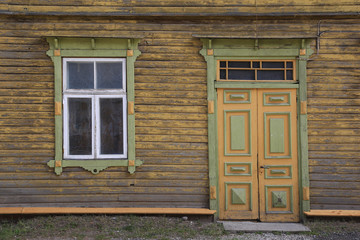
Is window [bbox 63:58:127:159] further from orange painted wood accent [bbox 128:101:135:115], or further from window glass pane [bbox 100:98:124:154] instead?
orange painted wood accent [bbox 128:101:135:115]

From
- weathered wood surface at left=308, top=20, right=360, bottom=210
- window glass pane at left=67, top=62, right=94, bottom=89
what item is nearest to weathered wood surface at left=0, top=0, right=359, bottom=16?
weathered wood surface at left=308, top=20, right=360, bottom=210

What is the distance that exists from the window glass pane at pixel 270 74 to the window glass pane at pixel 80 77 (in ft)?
9.47

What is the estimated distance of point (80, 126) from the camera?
623 centimetres

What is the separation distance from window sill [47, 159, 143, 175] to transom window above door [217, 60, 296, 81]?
2.15m

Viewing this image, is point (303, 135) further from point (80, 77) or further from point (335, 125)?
point (80, 77)

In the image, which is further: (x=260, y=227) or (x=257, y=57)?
(x=257, y=57)

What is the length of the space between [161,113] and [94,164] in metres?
1.42

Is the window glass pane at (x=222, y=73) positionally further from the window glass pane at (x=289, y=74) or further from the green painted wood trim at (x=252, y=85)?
the window glass pane at (x=289, y=74)

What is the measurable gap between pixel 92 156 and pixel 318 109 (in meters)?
A: 3.94

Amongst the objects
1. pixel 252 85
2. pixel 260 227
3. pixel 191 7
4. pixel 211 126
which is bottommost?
pixel 260 227

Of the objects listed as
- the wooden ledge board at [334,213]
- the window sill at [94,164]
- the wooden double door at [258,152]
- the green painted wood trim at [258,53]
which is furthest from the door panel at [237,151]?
the window sill at [94,164]

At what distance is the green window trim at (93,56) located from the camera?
6121 mm

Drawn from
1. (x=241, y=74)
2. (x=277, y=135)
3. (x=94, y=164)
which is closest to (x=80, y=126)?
(x=94, y=164)

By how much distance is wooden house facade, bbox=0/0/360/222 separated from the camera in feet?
20.2
